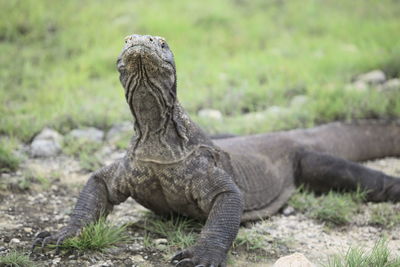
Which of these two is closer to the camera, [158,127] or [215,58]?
[158,127]

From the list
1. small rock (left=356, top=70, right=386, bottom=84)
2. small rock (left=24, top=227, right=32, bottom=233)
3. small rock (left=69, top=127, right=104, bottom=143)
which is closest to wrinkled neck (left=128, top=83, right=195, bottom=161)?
small rock (left=24, top=227, right=32, bottom=233)

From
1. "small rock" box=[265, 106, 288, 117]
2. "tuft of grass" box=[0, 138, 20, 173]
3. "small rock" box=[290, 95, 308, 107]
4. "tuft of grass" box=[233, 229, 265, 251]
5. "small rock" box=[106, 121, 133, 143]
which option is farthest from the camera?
"small rock" box=[290, 95, 308, 107]

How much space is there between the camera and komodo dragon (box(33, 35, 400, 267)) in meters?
3.11

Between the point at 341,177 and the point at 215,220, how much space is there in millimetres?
1613

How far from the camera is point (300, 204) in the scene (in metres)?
4.27

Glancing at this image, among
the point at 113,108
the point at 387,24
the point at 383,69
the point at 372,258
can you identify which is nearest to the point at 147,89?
the point at 372,258

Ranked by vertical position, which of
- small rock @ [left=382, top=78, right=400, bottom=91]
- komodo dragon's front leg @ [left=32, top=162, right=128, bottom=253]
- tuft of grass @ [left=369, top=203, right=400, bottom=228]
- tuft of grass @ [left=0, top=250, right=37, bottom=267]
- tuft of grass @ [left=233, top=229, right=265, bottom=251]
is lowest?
tuft of grass @ [left=369, top=203, right=400, bottom=228]

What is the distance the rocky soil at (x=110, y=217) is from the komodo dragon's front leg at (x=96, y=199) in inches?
9.1

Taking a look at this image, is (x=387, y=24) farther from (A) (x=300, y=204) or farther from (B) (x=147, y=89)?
(B) (x=147, y=89)

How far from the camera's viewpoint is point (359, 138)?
5.27m

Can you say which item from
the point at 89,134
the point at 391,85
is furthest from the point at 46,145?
the point at 391,85

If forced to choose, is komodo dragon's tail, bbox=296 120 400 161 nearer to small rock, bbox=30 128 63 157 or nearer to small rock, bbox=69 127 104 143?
small rock, bbox=69 127 104 143

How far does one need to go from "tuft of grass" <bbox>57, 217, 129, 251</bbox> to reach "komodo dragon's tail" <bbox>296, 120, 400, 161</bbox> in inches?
87.0

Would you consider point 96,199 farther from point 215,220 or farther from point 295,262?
point 295,262
